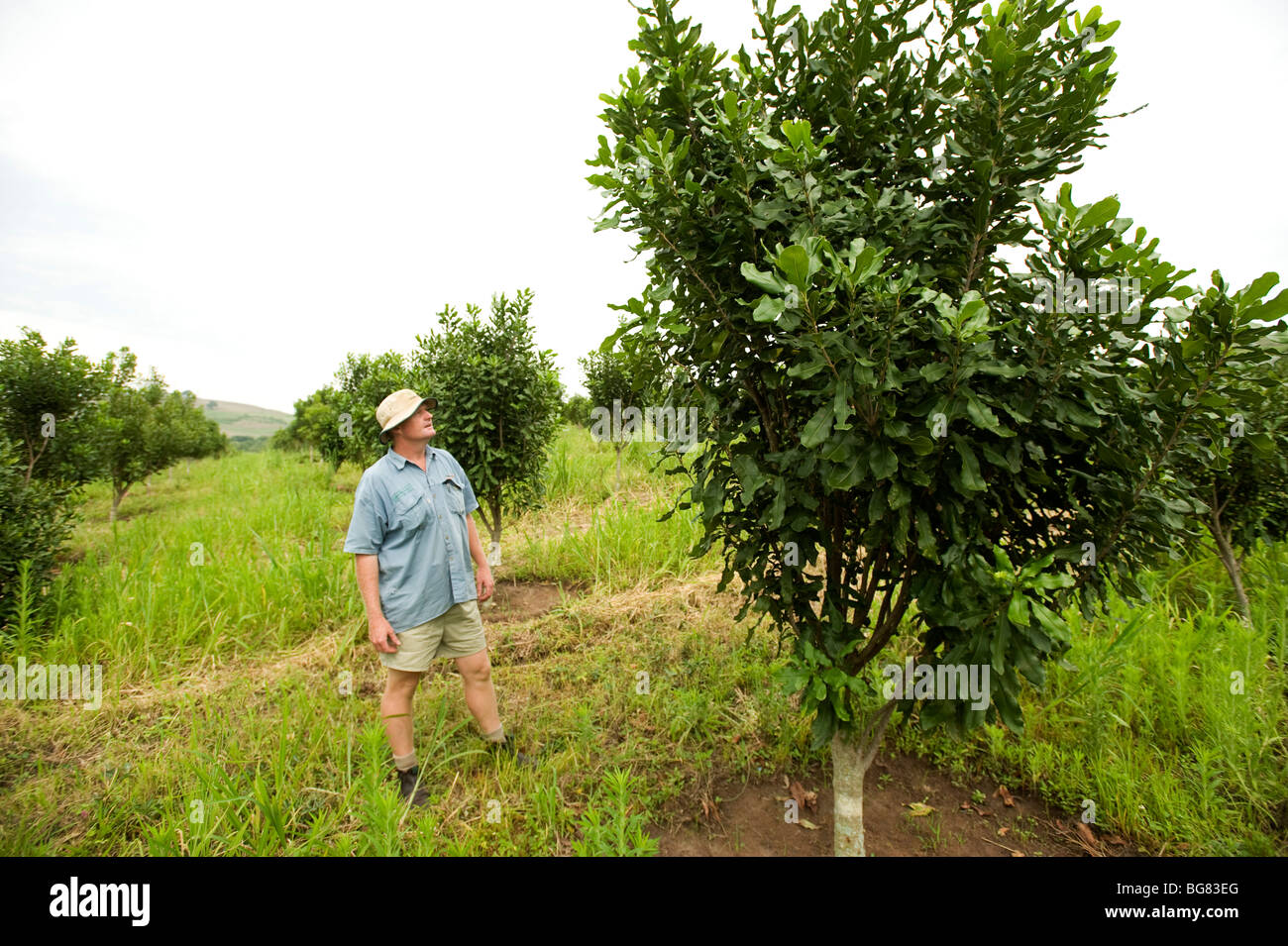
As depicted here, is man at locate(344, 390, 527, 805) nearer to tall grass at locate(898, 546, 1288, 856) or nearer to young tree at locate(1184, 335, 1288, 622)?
tall grass at locate(898, 546, 1288, 856)

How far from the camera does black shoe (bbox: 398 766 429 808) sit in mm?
2975

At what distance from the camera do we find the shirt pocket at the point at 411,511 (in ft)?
9.65

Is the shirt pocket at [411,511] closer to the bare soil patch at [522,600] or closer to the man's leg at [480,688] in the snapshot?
the man's leg at [480,688]

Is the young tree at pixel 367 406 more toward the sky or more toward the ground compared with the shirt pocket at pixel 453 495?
more toward the sky

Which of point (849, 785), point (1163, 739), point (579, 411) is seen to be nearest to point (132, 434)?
point (579, 411)

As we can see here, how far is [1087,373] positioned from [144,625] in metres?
6.81

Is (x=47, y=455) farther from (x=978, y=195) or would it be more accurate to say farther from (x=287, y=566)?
(x=978, y=195)

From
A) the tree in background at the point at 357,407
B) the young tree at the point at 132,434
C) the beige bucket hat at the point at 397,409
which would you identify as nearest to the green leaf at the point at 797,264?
the beige bucket hat at the point at 397,409

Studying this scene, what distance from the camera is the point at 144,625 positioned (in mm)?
4957

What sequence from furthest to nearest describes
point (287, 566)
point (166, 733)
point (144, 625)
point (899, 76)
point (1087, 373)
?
point (287, 566) < point (144, 625) < point (166, 733) < point (899, 76) < point (1087, 373)

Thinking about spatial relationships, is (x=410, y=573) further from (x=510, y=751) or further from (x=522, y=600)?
(x=522, y=600)

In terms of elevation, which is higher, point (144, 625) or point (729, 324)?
point (729, 324)

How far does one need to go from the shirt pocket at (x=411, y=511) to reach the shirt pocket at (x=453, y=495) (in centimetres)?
17
